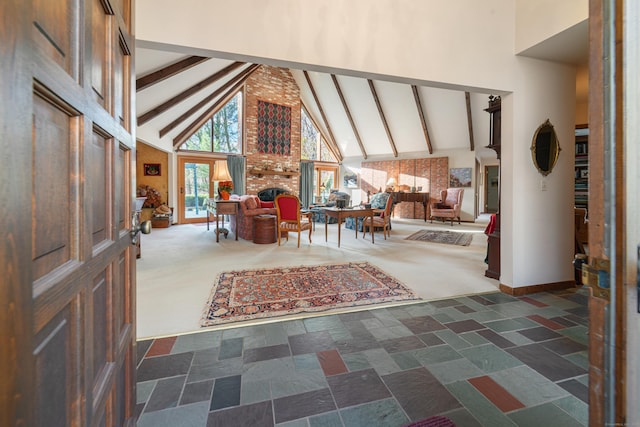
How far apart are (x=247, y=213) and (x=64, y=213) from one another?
17.1ft

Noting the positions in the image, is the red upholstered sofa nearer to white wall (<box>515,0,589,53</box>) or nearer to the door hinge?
white wall (<box>515,0,589,53</box>)

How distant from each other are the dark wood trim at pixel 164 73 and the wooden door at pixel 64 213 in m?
4.42

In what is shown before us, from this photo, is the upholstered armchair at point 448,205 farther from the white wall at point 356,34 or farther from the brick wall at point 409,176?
the white wall at point 356,34

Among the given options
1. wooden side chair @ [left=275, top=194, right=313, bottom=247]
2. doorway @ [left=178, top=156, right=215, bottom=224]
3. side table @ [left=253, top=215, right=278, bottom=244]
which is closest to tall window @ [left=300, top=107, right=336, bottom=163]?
doorway @ [left=178, top=156, right=215, bottom=224]

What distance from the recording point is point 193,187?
8.80 m

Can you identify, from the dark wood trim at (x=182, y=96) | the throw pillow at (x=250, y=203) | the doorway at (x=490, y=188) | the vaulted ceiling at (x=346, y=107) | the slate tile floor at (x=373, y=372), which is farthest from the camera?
the doorway at (x=490, y=188)

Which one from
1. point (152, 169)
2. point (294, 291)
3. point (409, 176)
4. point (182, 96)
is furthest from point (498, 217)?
point (152, 169)

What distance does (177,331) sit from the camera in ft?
6.73

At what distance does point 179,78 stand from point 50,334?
6.27m

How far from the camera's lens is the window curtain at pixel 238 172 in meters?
8.95

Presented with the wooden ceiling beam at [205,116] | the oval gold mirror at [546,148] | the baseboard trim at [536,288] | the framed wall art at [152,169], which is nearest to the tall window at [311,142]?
the wooden ceiling beam at [205,116]

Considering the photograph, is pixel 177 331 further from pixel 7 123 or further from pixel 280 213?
pixel 280 213

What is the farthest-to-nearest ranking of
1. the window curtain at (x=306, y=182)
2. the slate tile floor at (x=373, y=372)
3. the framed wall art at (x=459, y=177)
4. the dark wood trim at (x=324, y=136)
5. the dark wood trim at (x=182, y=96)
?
1. the dark wood trim at (x=324, y=136)
2. the window curtain at (x=306, y=182)
3. the framed wall art at (x=459, y=177)
4. the dark wood trim at (x=182, y=96)
5. the slate tile floor at (x=373, y=372)

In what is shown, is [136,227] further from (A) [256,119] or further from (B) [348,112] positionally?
(B) [348,112]
